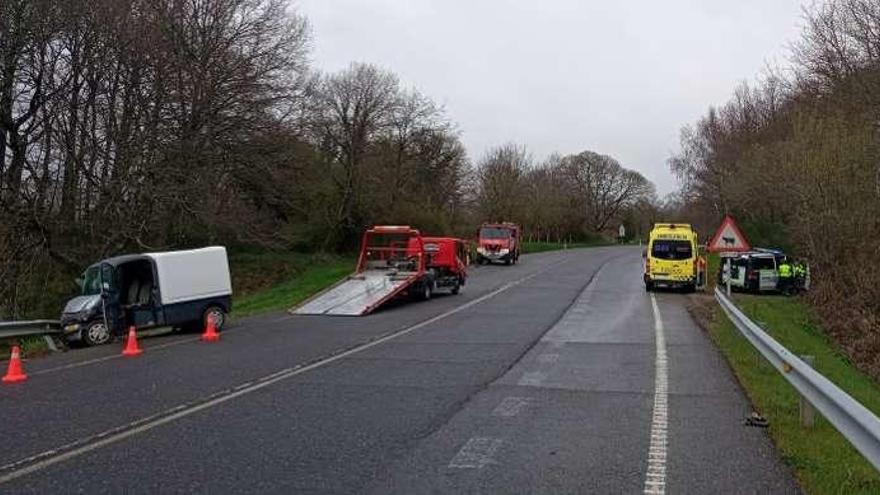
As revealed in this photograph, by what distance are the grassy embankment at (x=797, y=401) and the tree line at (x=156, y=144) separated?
65.6 ft

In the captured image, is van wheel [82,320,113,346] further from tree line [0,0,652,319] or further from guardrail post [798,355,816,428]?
guardrail post [798,355,816,428]

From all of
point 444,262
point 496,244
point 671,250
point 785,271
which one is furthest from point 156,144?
point 496,244

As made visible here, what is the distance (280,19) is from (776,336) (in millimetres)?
29788

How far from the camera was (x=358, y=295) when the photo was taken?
2438cm

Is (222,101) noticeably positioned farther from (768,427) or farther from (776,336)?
(768,427)

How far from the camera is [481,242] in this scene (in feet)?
181

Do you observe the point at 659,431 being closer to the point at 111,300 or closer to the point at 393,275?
the point at 111,300

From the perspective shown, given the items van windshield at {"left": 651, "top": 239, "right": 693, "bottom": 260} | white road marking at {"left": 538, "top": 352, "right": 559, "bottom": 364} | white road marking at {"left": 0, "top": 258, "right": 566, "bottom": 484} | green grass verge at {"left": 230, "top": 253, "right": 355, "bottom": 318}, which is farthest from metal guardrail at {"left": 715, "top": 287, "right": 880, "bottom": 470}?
green grass verge at {"left": 230, "top": 253, "right": 355, "bottom": 318}

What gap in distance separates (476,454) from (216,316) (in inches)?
551

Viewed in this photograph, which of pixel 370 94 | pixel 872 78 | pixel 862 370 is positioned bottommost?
pixel 862 370

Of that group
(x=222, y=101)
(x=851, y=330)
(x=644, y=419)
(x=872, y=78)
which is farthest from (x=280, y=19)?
(x=644, y=419)

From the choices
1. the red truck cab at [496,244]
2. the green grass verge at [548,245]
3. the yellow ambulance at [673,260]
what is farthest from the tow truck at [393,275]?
the green grass verge at [548,245]

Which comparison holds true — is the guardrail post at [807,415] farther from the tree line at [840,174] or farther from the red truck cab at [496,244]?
the red truck cab at [496,244]

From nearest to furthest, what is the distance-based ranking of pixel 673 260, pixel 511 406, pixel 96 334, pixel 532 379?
pixel 511 406 < pixel 532 379 < pixel 96 334 < pixel 673 260
